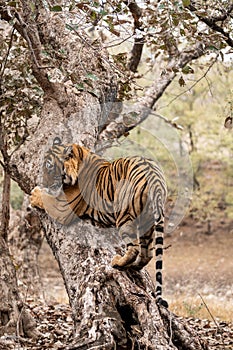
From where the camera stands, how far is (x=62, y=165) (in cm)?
354

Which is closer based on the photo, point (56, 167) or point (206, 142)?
point (56, 167)

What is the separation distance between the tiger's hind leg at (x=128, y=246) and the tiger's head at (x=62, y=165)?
1.43 ft

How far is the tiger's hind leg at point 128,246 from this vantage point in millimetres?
3320

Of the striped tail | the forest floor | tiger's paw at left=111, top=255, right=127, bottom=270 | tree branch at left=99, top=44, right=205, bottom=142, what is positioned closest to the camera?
the striped tail

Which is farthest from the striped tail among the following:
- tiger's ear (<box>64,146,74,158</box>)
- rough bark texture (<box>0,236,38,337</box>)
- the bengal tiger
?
rough bark texture (<box>0,236,38,337</box>)

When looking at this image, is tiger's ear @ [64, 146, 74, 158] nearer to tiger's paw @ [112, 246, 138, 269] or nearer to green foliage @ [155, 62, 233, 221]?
tiger's paw @ [112, 246, 138, 269]

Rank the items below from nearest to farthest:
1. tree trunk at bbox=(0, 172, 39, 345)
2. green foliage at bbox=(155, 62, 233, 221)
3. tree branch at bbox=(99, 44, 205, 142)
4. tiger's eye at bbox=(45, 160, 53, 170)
Answer: tiger's eye at bbox=(45, 160, 53, 170), tree trunk at bbox=(0, 172, 39, 345), tree branch at bbox=(99, 44, 205, 142), green foliage at bbox=(155, 62, 233, 221)

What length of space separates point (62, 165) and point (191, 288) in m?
10.2

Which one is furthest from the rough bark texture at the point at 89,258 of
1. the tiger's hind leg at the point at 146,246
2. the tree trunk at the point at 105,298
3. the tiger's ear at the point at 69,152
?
the tiger's ear at the point at 69,152

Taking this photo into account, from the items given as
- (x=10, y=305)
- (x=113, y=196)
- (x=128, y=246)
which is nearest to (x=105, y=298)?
(x=128, y=246)

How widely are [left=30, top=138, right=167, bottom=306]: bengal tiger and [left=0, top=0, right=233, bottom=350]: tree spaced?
0.14 m

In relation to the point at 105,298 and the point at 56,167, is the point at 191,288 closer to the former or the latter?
the point at 105,298

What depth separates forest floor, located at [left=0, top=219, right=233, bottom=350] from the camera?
15.9 feet

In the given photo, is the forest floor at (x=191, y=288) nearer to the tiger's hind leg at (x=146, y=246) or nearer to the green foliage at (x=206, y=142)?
the green foliage at (x=206, y=142)
